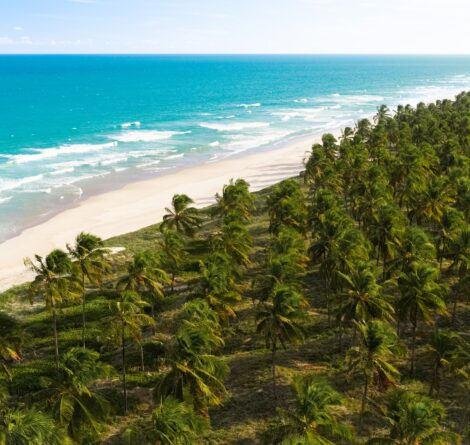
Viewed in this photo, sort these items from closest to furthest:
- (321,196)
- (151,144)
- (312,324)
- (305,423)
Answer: (305,423)
(312,324)
(321,196)
(151,144)

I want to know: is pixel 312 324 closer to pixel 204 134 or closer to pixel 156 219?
pixel 156 219

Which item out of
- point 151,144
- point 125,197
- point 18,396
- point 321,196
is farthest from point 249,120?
point 18,396

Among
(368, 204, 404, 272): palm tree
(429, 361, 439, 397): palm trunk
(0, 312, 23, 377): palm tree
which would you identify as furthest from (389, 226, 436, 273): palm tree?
(0, 312, 23, 377): palm tree

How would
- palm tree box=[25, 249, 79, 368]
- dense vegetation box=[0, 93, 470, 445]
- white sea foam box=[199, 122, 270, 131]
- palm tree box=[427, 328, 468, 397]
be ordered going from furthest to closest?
1. white sea foam box=[199, 122, 270, 131]
2. palm tree box=[25, 249, 79, 368]
3. palm tree box=[427, 328, 468, 397]
4. dense vegetation box=[0, 93, 470, 445]

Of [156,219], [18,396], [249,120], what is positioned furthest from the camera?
[249,120]

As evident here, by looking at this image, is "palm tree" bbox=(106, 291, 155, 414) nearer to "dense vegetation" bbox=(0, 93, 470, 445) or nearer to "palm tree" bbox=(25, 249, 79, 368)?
"dense vegetation" bbox=(0, 93, 470, 445)

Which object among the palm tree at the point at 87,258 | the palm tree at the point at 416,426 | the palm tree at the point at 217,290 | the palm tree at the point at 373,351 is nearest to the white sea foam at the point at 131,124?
the palm tree at the point at 87,258
